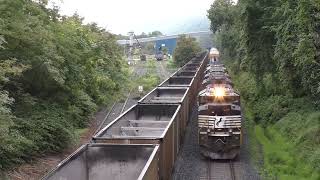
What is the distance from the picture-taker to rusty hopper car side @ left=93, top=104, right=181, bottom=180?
11.7 meters

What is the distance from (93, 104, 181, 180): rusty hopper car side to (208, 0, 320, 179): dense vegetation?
459cm

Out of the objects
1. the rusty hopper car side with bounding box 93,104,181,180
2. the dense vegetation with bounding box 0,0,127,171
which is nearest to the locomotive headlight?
the rusty hopper car side with bounding box 93,104,181,180

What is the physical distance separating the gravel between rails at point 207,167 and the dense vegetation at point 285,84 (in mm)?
876

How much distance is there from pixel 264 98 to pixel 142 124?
15559 mm

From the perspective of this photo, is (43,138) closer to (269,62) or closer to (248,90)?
(269,62)

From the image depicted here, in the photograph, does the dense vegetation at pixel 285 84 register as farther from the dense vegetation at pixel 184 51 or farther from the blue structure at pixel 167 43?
the blue structure at pixel 167 43

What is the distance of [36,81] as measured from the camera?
19.7 meters

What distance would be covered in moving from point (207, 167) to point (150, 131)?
4.43 m

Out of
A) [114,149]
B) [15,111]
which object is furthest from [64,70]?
[114,149]

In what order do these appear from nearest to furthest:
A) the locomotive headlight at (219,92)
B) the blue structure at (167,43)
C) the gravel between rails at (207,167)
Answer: the gravel between rails at (207,167), the locomotive headlight at (219,92), the blue structure at (167,43)

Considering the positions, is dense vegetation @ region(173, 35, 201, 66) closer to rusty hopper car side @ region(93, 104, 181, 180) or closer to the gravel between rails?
the gravel between rails

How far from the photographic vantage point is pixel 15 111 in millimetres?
18031

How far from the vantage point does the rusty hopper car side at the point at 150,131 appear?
38.5ft

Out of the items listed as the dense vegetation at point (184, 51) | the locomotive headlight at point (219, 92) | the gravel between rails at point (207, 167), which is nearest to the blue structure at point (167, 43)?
the dense vegetation at point (184, 51)
